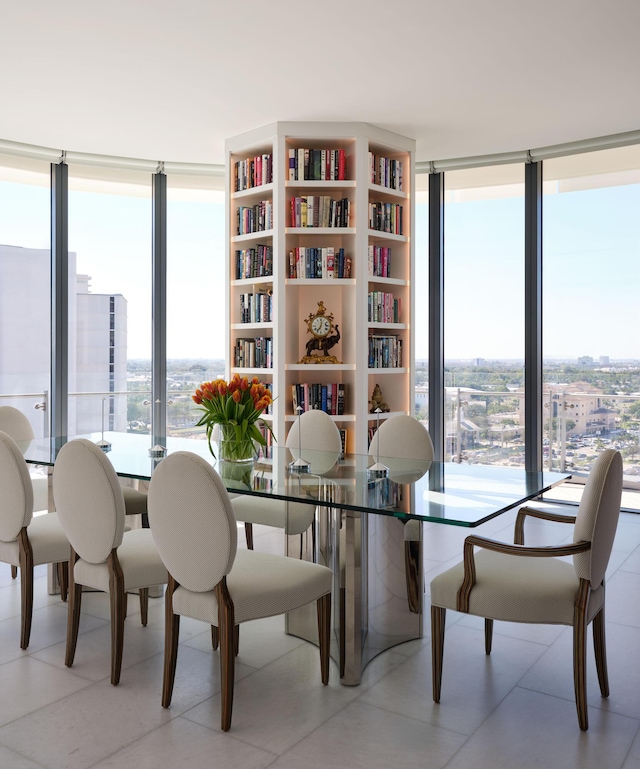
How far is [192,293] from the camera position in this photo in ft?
22.0

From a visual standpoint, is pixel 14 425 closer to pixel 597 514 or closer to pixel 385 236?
pixel 385 236

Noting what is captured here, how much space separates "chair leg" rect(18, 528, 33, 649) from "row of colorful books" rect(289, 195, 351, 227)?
10.7ft

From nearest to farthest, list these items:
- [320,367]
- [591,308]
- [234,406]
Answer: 1. [234,406]
2. [320,367]
3. [591,308]

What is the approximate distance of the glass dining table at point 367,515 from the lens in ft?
9.00

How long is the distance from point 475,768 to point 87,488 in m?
1.69

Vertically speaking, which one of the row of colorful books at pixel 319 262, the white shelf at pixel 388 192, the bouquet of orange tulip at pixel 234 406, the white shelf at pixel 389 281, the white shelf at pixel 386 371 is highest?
the white shelf at pixel 388 192

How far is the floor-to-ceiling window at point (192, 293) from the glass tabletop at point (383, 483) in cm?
275

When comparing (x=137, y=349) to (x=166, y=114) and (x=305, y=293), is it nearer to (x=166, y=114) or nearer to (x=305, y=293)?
(x=305, y=293)

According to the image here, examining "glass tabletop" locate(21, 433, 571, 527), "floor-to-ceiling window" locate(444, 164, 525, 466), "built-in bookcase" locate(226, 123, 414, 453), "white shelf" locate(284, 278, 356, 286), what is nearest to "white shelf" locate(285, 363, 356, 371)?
"built-in bookcase" locate(226, 123, 414, 453)

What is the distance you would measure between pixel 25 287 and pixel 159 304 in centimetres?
116

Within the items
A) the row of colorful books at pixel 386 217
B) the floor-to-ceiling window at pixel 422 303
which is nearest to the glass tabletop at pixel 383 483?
the row of colorful books at pixel 386 217

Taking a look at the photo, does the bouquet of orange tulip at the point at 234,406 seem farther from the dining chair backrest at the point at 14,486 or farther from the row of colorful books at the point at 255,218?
the row of colorful books at the point at 255,218

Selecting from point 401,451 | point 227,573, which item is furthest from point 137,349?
point 227,573

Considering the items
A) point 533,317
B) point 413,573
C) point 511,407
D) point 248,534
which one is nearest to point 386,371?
point 511,407
